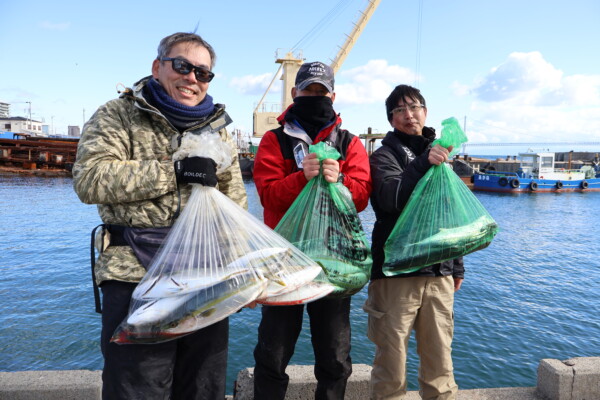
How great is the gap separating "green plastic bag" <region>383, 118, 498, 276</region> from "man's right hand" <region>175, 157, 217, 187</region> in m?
1.18

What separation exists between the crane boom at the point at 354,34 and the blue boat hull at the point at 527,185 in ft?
47.2

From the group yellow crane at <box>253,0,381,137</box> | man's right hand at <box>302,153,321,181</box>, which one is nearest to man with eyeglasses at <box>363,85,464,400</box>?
man's right hand at <box>302,153,321,181</box>

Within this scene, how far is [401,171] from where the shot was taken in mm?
2461

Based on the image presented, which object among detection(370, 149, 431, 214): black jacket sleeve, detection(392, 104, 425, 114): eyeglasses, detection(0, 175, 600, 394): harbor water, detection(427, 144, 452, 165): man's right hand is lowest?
detection(0, 175, 600, 394): harbor water

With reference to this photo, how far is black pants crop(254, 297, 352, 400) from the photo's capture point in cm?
218

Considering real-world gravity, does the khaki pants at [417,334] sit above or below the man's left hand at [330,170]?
below

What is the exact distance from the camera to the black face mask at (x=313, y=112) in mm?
2266

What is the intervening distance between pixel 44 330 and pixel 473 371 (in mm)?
6361

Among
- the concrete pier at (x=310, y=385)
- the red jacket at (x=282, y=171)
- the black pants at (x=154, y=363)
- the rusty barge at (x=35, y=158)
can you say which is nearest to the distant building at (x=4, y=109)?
the rusty barge at (x=35, y=158)

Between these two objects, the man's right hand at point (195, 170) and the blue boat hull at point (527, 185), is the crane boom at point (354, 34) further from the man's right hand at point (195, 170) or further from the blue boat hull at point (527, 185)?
the man's right hand at point (195, 170)

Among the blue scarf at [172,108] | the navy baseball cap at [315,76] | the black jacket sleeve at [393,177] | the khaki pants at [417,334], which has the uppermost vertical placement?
the navy baseball cap at [315,76]

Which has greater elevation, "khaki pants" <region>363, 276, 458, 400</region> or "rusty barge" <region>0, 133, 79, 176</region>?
"rusty barge" <region>0, 133, 79, 176</region>

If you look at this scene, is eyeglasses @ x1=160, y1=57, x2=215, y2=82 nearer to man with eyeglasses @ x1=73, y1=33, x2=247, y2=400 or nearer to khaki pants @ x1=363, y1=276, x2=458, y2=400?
man with eyeglasses @ x1=73, y1=33, x2=247, y2=400

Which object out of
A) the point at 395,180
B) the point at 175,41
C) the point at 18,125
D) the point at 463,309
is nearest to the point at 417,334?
the point at 395,180
